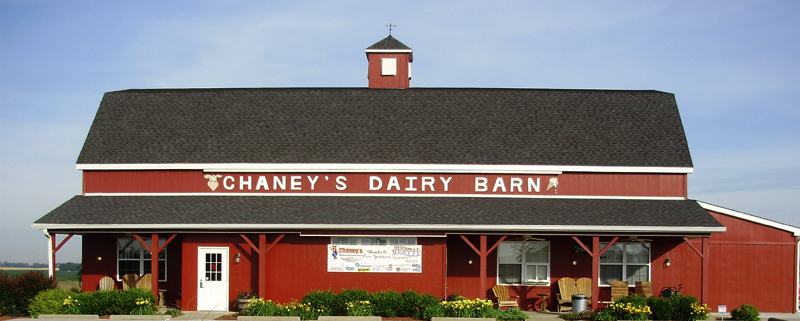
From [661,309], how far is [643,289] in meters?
2.79

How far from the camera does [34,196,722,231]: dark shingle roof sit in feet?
78.7

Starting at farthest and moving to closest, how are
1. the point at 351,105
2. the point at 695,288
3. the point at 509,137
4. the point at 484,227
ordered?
1. the point at 351,105
2. the point at 509,137
3. the point at 695,288
4. the point at 484,227

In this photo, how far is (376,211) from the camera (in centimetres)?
2495

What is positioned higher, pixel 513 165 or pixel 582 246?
pixel 513 165

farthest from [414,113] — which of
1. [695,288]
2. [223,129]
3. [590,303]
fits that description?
[695,288]

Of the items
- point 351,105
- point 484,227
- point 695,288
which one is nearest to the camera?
point 484,227

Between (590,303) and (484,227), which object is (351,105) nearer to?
(484,227)

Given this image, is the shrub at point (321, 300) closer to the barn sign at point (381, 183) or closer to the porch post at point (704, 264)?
the barn sign at point (381, 183)

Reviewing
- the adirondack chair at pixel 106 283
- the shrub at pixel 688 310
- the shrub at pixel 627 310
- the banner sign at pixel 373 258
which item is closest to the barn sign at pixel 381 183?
the banner sign at pixel 373 258

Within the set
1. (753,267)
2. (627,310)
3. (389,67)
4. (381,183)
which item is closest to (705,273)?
(753,267)

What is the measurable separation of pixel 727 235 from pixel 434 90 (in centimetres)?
1173

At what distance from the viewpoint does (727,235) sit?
2619 cm

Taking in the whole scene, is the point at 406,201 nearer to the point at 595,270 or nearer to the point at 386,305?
the point at 386,305

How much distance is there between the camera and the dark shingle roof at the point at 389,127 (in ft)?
88.8
